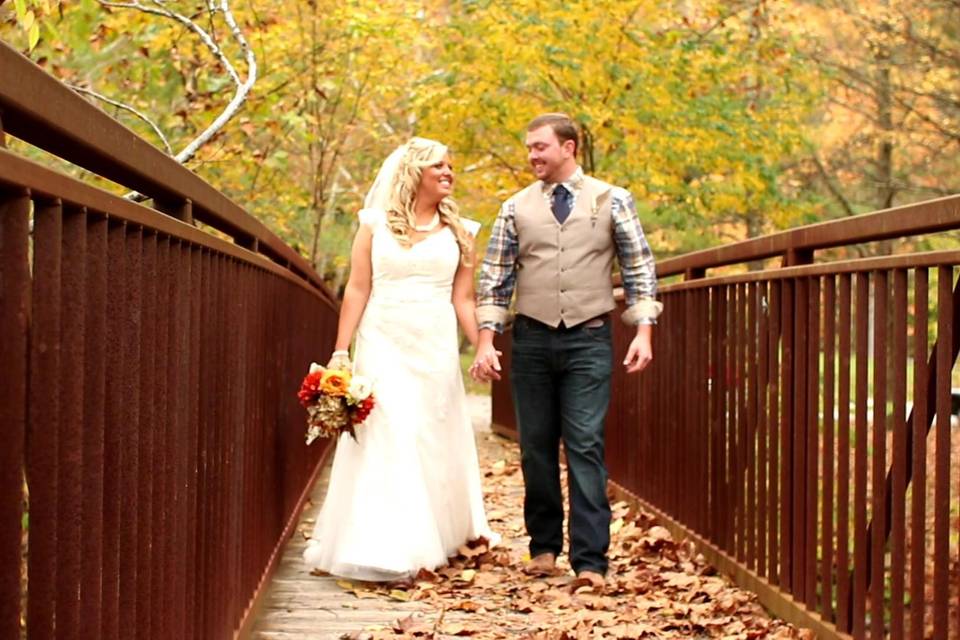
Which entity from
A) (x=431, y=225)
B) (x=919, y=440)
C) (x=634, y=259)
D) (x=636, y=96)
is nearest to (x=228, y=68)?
(x=431, y=225)

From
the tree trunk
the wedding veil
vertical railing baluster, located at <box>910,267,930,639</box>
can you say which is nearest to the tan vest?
the wedding veil

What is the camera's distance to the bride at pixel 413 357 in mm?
7016

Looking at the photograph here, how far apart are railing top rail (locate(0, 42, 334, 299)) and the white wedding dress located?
2.98m

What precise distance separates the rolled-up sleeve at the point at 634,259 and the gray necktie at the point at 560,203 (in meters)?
0.22

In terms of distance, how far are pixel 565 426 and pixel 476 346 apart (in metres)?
0.63

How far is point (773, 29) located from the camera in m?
17.8

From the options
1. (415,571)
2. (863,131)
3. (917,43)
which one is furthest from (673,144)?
(415,571)

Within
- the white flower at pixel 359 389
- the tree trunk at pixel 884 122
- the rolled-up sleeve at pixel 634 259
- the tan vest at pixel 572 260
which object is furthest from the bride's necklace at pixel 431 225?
the tree trunk at pixel 884 122

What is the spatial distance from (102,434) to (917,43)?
45.3 feet

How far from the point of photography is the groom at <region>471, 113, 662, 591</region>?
6727 millimetres

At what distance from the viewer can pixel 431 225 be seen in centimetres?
739

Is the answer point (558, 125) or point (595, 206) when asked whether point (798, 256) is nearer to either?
point (595, 206)

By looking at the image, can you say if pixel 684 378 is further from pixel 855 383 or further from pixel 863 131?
pixel 863 131

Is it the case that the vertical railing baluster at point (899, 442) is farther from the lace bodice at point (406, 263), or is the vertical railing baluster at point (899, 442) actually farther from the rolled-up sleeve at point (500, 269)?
the lace bodice at point (406, 263)
